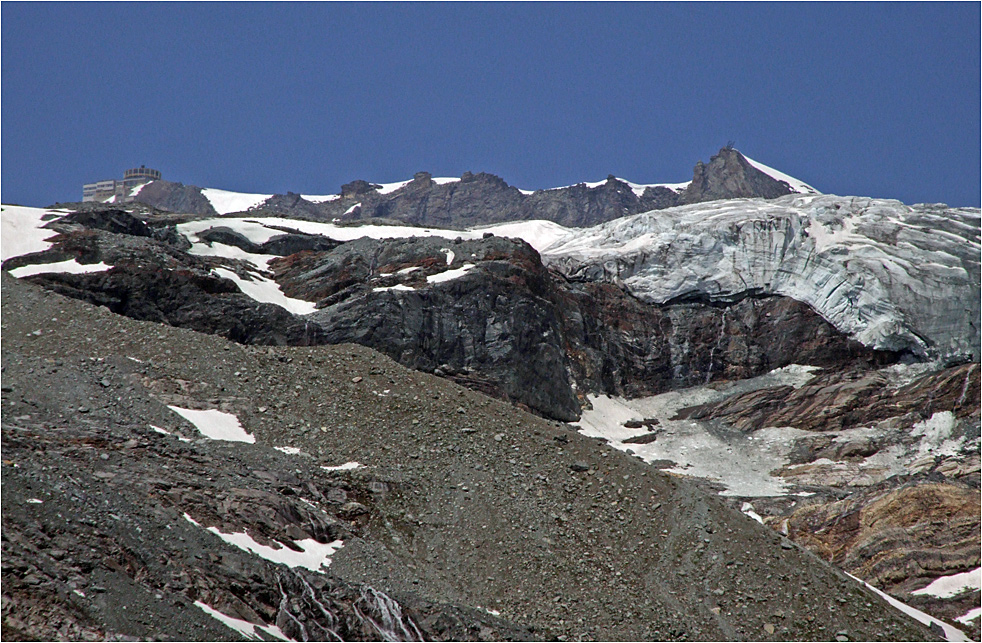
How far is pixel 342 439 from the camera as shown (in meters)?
37.3

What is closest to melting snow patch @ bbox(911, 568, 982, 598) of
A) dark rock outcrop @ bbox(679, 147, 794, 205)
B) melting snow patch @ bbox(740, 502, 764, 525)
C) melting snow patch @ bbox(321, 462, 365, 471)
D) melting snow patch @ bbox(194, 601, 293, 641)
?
melting snow patch @ bbox(740, 502, 764, 525)

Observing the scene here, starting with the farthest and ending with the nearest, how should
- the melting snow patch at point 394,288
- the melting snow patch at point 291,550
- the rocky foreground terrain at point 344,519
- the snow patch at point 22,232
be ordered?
the melting snow patch at point 394,288 → the snow patch at point 22,232 → the melting snow patch at point 291,550 → the rocky foreground terrain at point 344,519

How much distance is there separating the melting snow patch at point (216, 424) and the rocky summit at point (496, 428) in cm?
16

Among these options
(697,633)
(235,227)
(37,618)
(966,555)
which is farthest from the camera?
(235,227)

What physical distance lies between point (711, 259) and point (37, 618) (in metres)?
77.8

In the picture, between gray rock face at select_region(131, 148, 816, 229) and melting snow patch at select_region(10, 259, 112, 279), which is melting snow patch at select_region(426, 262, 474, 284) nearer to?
melting snow patch at select_region(10, 259, 112, 279)

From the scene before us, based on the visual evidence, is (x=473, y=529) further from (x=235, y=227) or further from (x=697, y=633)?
(x=235, y=227)

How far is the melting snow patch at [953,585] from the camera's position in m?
38.0

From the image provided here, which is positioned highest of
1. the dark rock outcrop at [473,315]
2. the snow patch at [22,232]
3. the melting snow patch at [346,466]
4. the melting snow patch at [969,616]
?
the snow patch at [22,232]

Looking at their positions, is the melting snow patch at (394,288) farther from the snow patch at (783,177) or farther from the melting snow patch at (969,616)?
the snow patch at (783,177)

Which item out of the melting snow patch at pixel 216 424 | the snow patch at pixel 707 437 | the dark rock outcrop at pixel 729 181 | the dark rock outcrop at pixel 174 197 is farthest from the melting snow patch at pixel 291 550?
the dark rock outcrop at pixel 174 197

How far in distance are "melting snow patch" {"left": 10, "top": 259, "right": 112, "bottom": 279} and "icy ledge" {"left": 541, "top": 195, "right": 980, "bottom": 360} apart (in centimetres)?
4573

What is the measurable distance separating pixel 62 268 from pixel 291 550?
3998 cm

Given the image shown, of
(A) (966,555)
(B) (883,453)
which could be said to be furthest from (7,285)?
(B) (883,453)
